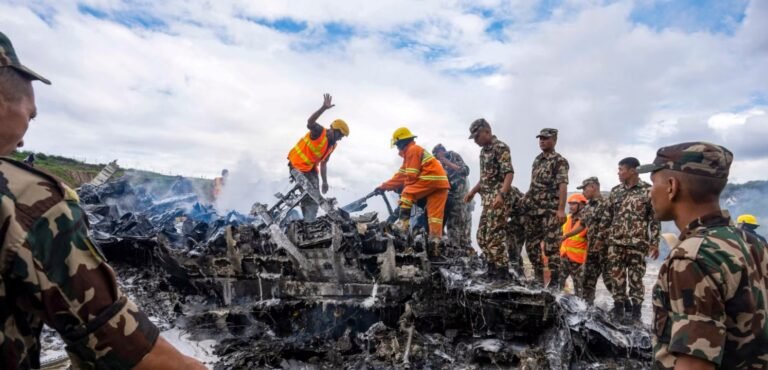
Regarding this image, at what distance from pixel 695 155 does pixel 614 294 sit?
13.6 feet

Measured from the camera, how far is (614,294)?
5.11 meters

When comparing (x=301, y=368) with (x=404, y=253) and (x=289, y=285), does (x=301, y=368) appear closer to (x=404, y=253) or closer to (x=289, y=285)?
(x=289, y=285)

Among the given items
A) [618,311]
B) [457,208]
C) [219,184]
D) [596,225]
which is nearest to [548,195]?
[596,225]

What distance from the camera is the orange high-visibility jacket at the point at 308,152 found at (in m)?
7.05

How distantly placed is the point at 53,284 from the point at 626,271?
560 centimetres

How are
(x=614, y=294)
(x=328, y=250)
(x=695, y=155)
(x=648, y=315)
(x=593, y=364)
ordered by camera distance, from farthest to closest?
(x=648, y=315) → (x=614, y=294) → (x=328, y=250) → (x=593, y=364) → (x=695, y=155)

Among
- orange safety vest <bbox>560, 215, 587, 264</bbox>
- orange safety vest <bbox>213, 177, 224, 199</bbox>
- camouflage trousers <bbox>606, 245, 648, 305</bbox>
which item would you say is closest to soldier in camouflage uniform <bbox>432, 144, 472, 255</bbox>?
orange safety vest <bbox>560, 215, 587, 264</bbox>

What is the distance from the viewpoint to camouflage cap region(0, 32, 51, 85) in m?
1.00

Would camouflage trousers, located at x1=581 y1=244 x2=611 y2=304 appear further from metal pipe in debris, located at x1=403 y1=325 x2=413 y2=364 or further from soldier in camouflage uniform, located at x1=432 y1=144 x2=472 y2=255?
metal pipe in debris, located at x1=403 y1=325 x2=413 y2=364

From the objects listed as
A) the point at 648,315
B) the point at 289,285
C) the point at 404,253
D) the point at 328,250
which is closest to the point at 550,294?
the point at 404,253

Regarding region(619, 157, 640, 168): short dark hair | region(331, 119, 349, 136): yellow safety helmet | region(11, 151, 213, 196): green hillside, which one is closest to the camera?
region(619, 157, 640, 168): short dark hair

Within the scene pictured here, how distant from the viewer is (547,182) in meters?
5.32

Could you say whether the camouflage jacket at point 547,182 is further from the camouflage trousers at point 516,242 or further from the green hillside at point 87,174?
the green hillside at point 87,174

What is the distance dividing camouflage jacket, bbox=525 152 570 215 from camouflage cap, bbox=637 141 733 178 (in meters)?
3.75
